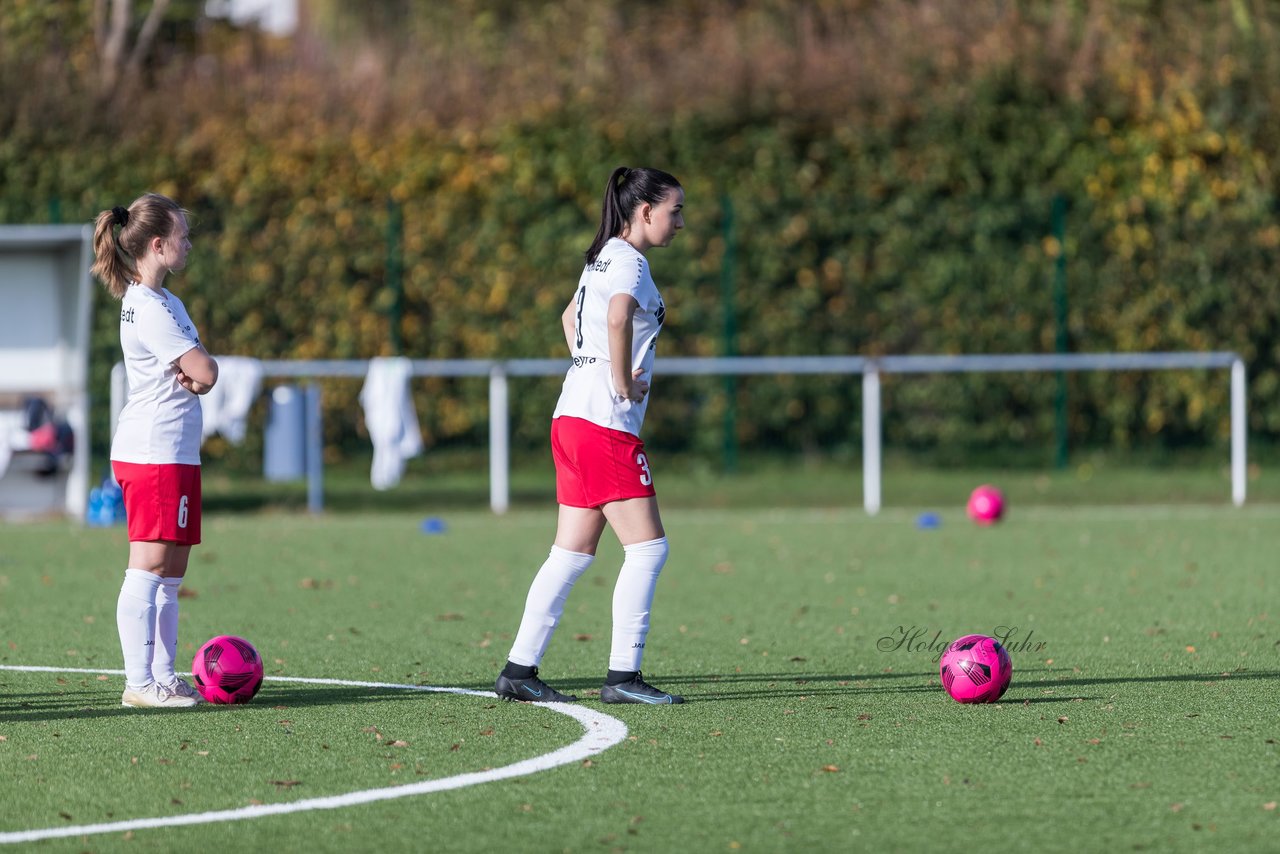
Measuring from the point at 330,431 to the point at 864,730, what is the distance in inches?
523

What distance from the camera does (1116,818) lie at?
15.2 ft

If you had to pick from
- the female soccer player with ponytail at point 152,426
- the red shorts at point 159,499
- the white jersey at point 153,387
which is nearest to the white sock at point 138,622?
the female soccer player with ponytail at point 152,426

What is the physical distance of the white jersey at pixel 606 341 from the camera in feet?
21.0

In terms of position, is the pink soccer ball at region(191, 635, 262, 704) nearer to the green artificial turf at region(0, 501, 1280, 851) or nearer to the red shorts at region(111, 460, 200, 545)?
the green artificial turf at region(0, 501, 1280, 851)

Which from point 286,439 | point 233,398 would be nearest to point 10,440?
point 233,398

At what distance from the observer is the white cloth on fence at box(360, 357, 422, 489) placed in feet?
54.9

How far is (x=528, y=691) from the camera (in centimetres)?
655

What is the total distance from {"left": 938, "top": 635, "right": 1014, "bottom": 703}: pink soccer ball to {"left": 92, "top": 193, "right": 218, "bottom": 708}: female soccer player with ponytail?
8.80 feet

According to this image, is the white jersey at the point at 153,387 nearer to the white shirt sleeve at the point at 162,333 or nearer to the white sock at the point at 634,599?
the white shirt sleeve at the point at 162,333

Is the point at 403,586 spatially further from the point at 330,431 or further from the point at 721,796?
the point at 330,431

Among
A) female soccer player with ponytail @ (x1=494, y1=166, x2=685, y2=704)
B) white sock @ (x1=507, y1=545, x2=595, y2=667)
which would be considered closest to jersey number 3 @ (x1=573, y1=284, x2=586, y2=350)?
female soccer player with ponytail @ (x1=494, y1=166, x2=685, y2=704)

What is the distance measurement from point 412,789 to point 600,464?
1.71m

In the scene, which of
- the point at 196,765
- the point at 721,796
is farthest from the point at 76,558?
the point at 721,796

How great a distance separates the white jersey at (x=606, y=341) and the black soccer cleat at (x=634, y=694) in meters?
0.89
